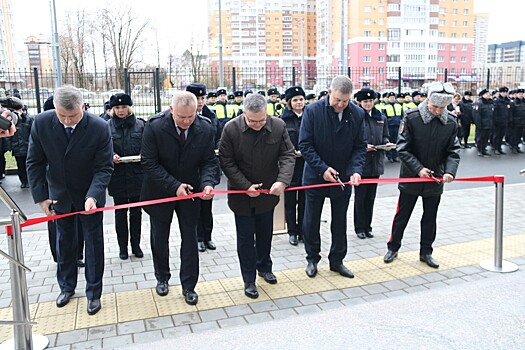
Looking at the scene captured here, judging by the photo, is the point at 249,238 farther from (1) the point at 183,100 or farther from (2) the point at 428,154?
(2) the point at 428,154

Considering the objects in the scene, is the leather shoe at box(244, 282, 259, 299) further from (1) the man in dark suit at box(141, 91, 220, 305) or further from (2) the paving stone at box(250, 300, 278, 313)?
(1) the man in dark suit at box(141, 91, 220, 305)

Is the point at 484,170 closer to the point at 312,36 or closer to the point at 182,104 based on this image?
the point at 182,104

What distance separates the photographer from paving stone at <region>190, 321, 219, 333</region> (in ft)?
13.6

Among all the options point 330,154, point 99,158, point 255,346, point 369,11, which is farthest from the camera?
point 369,11

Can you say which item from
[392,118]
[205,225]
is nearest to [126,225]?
[205,225]

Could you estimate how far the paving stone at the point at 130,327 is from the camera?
4.12m

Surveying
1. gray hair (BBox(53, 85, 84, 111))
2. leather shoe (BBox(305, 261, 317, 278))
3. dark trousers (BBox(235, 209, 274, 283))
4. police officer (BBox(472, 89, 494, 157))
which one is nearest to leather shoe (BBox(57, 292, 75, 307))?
dark trousers (BBox(235, 209, 274, 283))

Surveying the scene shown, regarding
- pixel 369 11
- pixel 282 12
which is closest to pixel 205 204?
pixel 369 11

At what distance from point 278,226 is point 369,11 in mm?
82346

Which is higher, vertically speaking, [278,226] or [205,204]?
[205,204]

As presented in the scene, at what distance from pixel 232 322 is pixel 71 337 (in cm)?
132

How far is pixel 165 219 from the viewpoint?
4.77 m

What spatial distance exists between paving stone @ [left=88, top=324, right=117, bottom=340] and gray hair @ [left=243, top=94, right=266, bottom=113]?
2.27m

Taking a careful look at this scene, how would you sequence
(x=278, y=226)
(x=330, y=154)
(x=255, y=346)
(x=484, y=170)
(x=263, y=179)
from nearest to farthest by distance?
(x=255, y=346) → (x=263, y=179) → (x=330, y=154) → (x=278, y=226) → (x=484, y=170)
